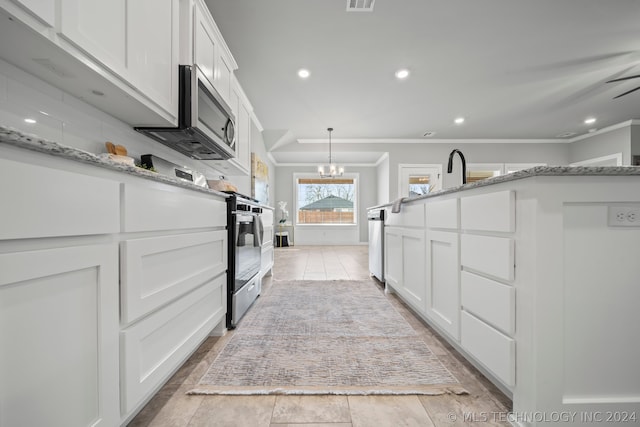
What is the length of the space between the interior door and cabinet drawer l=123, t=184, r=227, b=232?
575 cm

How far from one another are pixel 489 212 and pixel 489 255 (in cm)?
18

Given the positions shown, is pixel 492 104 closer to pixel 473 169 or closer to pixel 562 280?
pixel 473 169

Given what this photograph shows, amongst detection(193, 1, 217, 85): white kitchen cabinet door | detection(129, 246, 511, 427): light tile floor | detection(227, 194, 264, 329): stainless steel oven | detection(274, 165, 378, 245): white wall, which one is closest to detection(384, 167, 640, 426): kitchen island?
detection(129, 246, 511, 427): light tile floor

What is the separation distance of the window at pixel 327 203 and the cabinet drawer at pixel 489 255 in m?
6.99

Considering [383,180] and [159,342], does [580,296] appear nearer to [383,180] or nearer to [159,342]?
[159,342]

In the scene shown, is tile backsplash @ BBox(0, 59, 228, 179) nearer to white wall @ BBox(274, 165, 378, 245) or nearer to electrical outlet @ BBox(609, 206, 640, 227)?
electrical outlet @ BBox(609, 206, 640, 227)

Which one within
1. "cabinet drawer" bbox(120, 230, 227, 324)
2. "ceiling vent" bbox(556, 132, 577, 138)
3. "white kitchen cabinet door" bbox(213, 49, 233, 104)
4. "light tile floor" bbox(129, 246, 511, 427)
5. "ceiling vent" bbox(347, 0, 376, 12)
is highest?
"ceiling vent" bbox(556, 132, 577, 138)

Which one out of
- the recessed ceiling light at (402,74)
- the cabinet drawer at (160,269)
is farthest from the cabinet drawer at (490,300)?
the recessed ceiling light at (402,74)

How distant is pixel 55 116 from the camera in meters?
1.25

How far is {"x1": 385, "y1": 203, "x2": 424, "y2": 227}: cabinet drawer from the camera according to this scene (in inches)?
72.0

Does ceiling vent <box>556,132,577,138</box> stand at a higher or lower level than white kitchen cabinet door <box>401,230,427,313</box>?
higher

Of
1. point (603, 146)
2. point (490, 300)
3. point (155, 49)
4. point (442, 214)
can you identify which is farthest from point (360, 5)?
point (603, 146)

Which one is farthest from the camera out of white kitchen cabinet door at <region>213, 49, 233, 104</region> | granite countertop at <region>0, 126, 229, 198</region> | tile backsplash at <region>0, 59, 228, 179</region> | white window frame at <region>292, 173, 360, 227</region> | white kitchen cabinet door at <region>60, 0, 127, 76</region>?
white window frame at <region>292, 173, 360, 227</region>

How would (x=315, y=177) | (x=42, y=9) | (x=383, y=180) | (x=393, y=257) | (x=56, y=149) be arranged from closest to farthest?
(x=56, y=149) → (x=42, y=9) → (x=393, y=257) → (x=383, y=180) → (x=315, y=177)
